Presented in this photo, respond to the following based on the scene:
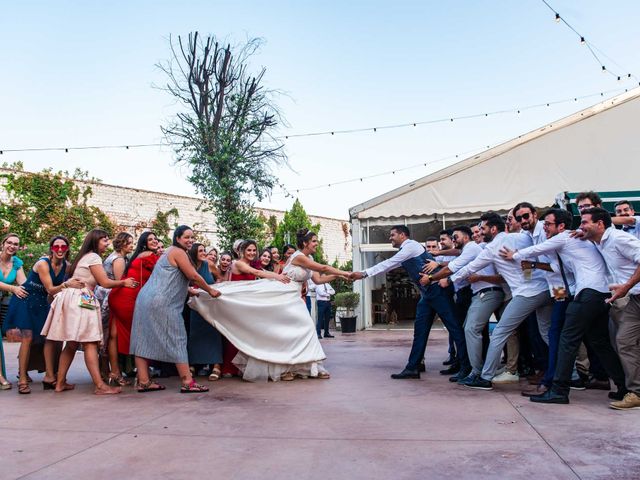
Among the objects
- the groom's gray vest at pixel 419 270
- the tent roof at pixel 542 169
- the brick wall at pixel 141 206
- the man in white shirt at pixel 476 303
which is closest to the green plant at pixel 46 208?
the brick wall at pixel 141 206

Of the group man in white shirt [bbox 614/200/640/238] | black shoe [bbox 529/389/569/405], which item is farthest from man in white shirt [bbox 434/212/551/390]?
man in white shirt [bbox 614/200/640/238]

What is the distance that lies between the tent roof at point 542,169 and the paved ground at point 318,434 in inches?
323

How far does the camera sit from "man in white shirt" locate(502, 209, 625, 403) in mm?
5039

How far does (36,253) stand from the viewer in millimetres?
13523

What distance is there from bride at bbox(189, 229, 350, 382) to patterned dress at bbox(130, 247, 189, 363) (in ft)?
2.47

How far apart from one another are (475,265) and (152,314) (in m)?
3.24

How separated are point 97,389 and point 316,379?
91.5 inches

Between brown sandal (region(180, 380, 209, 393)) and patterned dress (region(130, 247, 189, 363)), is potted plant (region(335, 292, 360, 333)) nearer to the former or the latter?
brown sandal (region(180, 380, 209, 393))

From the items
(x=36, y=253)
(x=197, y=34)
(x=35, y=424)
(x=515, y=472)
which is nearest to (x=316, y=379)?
(x=35, y=424)

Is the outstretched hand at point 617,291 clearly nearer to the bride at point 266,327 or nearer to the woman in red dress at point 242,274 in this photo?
the bride at point 266,327

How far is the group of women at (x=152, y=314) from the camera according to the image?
597 cm

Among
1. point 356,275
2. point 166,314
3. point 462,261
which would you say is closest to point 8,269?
point 166,314

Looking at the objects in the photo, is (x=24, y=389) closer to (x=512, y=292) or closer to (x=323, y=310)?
(x=512, y=292)

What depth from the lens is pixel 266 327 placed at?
22.5 feet
